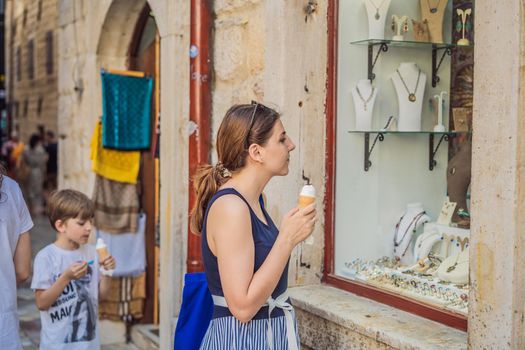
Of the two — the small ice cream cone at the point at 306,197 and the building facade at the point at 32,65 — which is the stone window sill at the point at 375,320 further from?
the building facade at the point at 32,65

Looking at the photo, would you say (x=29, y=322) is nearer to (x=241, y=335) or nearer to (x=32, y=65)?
(x=241, y=335)

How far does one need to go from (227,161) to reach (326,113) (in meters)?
1.38

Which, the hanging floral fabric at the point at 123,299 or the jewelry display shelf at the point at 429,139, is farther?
the hanging floral fabric at the point at 123,299

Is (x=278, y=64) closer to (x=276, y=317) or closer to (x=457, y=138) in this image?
(x=457, y=138)

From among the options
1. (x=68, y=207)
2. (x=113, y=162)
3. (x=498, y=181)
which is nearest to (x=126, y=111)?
(x=113, y=162)

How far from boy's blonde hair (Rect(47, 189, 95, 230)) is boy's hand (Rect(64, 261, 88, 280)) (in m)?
0.26

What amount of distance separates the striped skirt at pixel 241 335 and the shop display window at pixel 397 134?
1200 millimetres

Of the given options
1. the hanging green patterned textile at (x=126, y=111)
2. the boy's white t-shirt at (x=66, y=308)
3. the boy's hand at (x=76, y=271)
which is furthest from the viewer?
the hanging green patterned textile at (x=126, y=111)

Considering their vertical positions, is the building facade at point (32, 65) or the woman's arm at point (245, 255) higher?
the building facade at point (32, 65)

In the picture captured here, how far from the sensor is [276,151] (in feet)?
7.38

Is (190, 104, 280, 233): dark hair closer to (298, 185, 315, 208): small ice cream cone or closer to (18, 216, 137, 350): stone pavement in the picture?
(298, 185, 315, 208): small ice cream cone

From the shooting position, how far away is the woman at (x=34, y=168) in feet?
45.9

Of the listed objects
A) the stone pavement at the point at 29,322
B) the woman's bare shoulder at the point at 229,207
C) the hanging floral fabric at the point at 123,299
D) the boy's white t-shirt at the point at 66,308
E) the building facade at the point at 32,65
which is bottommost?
the stone pavement at the point at 29,322

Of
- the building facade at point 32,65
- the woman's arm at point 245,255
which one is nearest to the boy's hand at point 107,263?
the woman's arm at point 245,255
